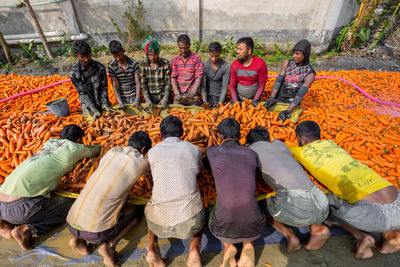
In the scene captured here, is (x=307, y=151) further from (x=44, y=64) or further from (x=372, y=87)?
(x=44, y=64)

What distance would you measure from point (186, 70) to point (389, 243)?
402 centimetres

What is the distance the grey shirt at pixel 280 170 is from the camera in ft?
7.40

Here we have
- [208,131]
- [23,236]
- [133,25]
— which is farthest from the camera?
[133,25]

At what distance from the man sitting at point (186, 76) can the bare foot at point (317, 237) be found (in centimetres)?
308

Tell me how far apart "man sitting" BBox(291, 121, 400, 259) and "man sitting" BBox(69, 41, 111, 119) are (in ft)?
13.0

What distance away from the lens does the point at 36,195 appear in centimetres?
232

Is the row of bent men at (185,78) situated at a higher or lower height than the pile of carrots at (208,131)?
higher

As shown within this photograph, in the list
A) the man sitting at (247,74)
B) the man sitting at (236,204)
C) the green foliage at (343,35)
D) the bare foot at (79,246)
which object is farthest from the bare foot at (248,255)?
the green foliage at (343,35)

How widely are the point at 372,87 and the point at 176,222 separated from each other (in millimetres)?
6237

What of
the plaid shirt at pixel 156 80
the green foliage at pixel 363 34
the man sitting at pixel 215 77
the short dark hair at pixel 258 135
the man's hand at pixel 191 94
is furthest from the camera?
the green foliage at pixel 363 34

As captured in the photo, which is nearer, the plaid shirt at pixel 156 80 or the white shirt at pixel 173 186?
the white shirt at pixel 173 186

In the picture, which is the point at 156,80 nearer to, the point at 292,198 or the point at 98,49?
the point at 292,198

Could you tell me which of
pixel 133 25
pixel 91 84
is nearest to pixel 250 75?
pixel 91 84

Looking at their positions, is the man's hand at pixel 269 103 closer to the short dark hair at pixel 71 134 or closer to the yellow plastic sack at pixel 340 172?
the yellow plastic sack at pixel 340 172
